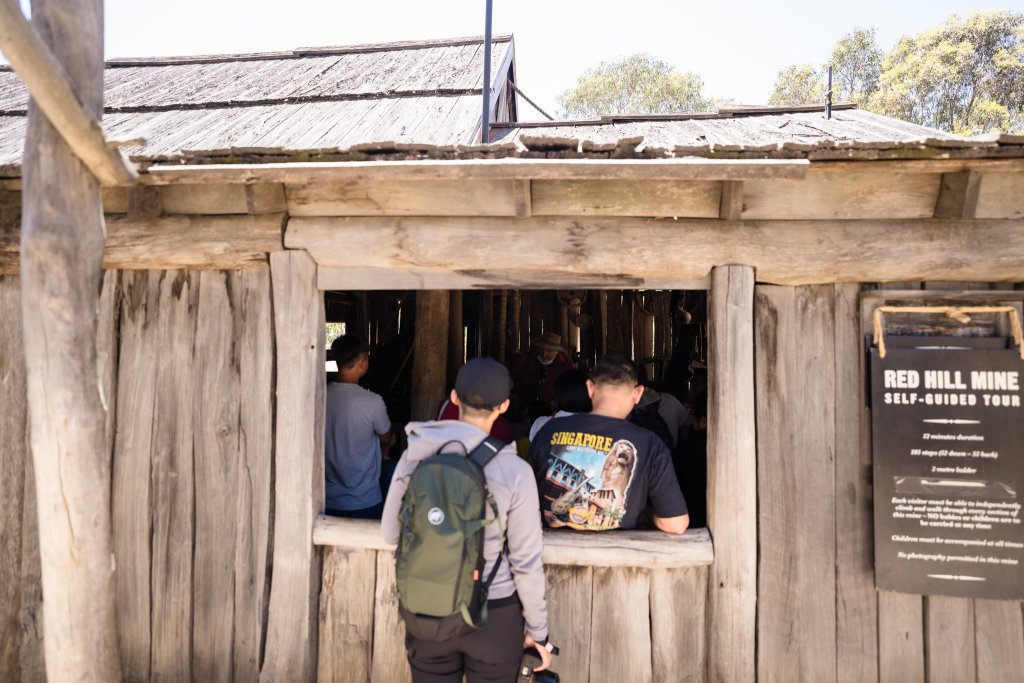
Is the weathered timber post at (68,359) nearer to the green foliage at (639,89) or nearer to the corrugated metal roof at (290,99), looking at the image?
the corrugated metal roof at (290,99)

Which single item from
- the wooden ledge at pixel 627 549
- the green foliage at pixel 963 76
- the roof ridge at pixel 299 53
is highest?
the green foliage at pixel 963 76

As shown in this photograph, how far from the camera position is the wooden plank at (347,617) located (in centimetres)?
349

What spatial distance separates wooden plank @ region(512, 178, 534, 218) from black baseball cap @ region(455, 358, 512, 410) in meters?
0.94

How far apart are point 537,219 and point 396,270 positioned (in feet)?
2.55

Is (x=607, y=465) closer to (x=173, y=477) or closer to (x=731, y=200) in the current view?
(x=731, y=200)

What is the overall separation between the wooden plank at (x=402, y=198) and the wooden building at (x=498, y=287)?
11 millimetres

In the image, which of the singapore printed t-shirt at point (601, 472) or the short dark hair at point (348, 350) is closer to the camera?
the singapore printed t-shirt at point (601, 472)

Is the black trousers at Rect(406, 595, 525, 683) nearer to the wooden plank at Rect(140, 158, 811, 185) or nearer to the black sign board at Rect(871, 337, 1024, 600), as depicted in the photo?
the wooden plank at Rect(140, 158, 811, 185)

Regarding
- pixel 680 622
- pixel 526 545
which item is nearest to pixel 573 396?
pixel 680 622

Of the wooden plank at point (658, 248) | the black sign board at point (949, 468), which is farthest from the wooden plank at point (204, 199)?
the black sign board at point (949, 468)

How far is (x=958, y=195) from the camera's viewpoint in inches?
120

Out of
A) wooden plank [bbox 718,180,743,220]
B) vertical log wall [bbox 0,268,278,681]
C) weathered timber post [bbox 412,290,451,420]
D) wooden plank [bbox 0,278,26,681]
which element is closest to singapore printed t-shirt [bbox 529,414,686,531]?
wooden plank [bbox 718,180,743,220]

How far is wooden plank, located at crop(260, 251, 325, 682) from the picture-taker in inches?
136

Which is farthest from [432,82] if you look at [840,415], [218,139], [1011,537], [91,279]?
[1011,537]
